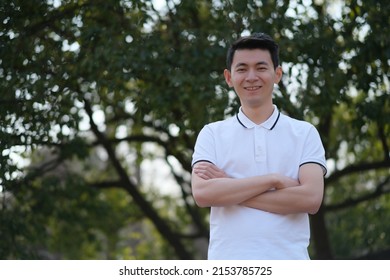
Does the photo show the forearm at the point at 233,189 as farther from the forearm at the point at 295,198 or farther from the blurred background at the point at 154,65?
the blurred background at the point at 154,65

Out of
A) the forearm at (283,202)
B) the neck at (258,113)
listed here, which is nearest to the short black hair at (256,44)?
the neck at (258,113)

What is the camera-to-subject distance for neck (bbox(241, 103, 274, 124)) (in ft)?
11.3

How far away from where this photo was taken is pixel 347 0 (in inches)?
270

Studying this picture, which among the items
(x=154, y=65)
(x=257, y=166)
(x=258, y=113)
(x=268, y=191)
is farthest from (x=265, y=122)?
(x=154, y=65)

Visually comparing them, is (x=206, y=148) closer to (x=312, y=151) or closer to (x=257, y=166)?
(x=257, y=166)

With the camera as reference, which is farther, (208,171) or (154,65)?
(154,65)

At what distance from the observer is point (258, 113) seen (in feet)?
11.4

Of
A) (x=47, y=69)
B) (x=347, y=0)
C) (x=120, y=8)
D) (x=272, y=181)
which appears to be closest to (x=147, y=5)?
(x=120, y=8)

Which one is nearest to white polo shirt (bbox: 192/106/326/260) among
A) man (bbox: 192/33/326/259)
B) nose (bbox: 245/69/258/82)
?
man (bbox: 192/33/326/259)

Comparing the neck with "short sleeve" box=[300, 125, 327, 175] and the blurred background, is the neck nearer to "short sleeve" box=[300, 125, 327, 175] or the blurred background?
"short sleeve" box=[300, 125, 327, 175]

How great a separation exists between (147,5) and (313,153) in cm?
369

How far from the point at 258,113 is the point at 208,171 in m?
0.36

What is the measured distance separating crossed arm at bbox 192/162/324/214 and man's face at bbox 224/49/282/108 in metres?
0.37
